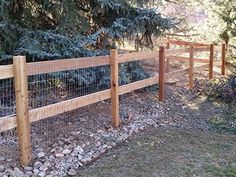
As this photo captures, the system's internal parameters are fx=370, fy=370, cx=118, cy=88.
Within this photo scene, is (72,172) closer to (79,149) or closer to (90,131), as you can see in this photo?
(79,149)

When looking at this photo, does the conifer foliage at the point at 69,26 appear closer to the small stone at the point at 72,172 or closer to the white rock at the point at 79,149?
the white rock at the point at 79,149

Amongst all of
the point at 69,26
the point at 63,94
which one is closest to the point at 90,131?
the point at 63,94

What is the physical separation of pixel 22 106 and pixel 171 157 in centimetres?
195

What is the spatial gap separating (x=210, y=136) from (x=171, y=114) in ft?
4.19

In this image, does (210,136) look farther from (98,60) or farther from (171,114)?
(98,60)

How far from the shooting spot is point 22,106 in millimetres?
4012

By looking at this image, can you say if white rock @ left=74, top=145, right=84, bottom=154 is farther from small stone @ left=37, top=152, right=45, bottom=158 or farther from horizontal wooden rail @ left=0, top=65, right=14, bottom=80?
horizontal wooden rail @ left=0, top=65, right=14, bottom=80

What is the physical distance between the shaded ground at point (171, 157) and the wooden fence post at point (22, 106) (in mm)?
672

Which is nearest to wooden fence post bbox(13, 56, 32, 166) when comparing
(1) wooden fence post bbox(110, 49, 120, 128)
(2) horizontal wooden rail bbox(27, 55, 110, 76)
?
(2) horizontal wooden rail bbox(27, 55, 110, 76)

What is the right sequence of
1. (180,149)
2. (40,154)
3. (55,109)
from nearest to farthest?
1. (40,154)
2. (55,109)
3. (180,149)

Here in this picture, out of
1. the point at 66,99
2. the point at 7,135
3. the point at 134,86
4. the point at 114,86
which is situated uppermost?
the point at 114,86

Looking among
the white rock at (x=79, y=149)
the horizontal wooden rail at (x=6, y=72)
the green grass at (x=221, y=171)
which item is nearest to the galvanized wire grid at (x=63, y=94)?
the white rock at (x=79, y=149)

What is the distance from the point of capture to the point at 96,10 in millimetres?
6938

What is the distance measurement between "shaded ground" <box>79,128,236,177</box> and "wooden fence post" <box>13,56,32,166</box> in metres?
0.67
